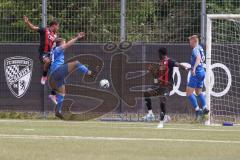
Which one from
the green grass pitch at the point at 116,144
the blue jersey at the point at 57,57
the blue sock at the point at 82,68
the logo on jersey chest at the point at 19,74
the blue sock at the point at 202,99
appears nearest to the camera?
the green grass pitch at the point at 116,144

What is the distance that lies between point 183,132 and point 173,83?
5468mm

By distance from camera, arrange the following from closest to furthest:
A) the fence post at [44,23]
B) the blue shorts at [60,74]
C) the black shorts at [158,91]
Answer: the black shorts at [158,91], the blue shorts at [60,74], the fence post at [44,23]

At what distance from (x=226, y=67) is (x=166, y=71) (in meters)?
2.19

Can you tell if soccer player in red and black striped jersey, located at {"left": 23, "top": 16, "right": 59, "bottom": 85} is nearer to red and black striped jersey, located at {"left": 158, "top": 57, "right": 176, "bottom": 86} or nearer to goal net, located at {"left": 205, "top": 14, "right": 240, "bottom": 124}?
red and black striped jersey, located at {"left": 158, "top": 57, "right": 176, "bottom": 86}

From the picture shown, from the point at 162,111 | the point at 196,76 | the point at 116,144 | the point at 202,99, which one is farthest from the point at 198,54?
the point at 116,144

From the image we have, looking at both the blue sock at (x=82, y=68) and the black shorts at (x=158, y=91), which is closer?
the black shorts at (x=158, y=91)

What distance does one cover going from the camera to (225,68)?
2044 cm

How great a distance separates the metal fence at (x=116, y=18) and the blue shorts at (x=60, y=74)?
4.93 ft

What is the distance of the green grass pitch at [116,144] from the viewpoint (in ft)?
33.7

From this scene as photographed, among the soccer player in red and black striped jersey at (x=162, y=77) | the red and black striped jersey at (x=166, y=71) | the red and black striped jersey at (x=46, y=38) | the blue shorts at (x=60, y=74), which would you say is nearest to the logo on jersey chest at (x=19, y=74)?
the blue shorts at (x=60, y=74)

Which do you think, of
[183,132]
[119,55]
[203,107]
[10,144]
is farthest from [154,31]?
[10,144]

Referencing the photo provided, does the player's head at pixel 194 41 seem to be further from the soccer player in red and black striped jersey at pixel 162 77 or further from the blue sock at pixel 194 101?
the blue sock at pixel 194 101

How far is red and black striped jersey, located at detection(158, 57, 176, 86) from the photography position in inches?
746

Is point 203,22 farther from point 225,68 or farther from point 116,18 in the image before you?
point 116,18
